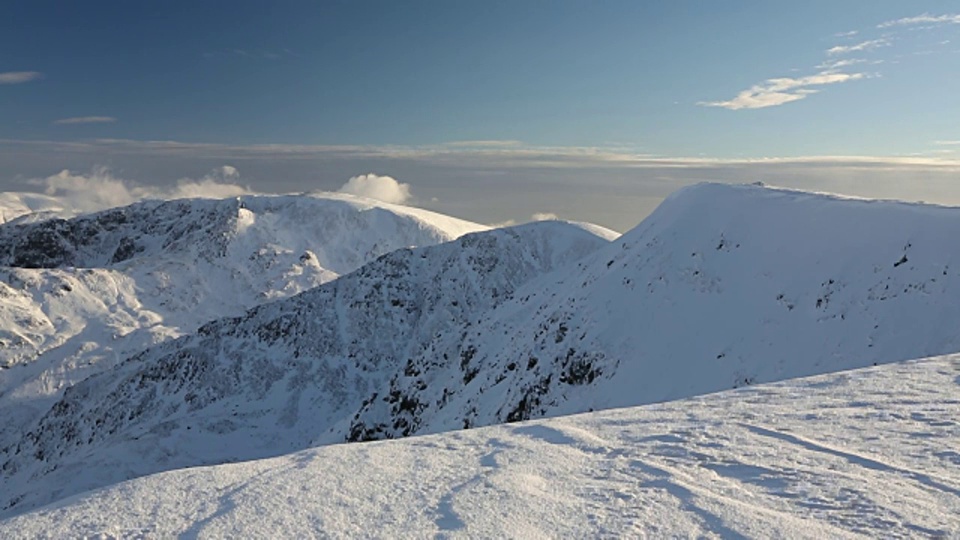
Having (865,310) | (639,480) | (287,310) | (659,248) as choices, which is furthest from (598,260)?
(287,310)

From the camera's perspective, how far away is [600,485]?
297 inches

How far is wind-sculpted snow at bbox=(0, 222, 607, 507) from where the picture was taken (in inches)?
3278

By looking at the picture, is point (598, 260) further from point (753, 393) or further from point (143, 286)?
point (143, 286)

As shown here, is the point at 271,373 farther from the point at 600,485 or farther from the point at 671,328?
the point at 600,485

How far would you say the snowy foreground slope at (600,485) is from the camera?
636 cm

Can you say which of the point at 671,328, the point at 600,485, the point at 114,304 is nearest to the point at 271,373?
the point at 671,328

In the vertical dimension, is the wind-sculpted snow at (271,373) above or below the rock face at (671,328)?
below

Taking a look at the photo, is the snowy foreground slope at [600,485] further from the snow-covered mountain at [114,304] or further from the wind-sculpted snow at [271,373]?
the snow-covered mountain at [114,304]

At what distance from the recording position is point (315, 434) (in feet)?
289

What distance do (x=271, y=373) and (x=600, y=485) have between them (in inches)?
3967

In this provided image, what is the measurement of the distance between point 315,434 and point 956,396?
87843 mm

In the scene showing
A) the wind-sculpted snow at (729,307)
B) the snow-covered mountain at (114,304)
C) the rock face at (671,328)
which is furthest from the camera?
the snow-covered mountain at (114,304)

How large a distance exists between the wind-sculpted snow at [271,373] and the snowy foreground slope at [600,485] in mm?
73555

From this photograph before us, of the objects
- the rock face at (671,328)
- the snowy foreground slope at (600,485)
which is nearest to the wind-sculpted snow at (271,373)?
the rock face at (671,328)
